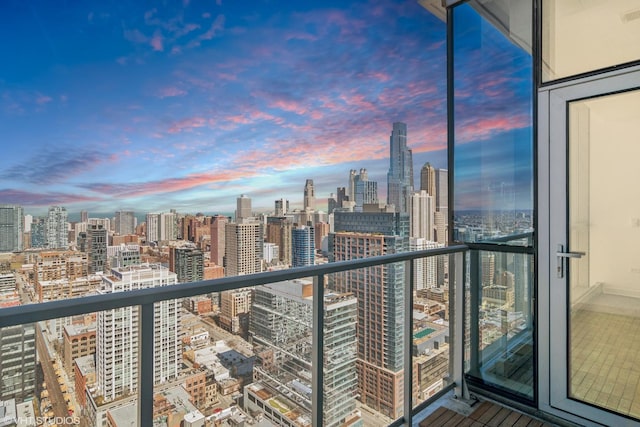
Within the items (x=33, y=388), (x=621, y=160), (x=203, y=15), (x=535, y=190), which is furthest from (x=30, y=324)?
(x=203, y=15)

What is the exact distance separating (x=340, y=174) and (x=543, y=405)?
4125 mm

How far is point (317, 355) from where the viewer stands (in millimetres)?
1648

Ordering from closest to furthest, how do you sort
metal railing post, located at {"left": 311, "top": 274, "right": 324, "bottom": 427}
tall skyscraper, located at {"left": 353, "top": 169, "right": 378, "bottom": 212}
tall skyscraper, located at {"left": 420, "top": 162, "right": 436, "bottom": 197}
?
metal railing post, located at {"left": 311, "top": 274, "right": 324, "bottom": 427}, tall skyscraper, located at {"left": 420, "top": 162, "right": 436, "bottom": 197}, tall skyscraper, located at {"left": 353, "top": 169, "right": 378, "bottom": 212}

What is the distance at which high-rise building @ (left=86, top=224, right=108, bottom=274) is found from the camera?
9.47 feet

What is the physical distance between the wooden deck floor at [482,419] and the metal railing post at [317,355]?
932 mm

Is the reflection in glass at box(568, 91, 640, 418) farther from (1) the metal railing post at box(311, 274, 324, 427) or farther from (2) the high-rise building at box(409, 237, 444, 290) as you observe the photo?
(1) the metal railing post at box(311, 274, 324, 427)

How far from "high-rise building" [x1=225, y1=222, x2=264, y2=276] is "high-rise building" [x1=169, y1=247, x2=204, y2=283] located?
0.26 metres

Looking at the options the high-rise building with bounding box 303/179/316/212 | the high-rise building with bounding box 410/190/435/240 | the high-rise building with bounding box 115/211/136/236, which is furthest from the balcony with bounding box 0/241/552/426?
the high-rise building with bounding box 303/179/316/212

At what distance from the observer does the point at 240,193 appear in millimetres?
4957

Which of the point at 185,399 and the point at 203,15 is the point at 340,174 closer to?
the point at 203,15

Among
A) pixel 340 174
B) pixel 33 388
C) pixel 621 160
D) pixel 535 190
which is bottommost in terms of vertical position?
pixel 33 388

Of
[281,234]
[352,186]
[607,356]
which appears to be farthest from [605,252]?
[352,186]

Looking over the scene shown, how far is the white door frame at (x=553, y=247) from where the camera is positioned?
2189mm

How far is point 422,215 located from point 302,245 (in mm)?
1403
